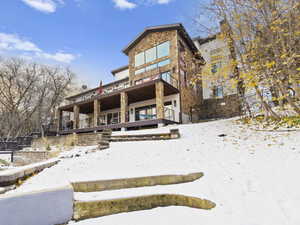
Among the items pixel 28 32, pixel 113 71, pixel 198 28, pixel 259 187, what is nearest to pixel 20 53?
pixel 28 32

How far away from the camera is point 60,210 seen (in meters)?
2.17

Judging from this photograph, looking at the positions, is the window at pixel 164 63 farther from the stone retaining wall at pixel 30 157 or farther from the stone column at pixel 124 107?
the stone retaining wall at pixel 30 157

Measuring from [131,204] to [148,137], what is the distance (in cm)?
519

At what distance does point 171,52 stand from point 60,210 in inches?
551

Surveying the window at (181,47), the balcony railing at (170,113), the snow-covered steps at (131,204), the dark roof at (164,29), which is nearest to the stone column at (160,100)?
the balcony railing at (170,113)

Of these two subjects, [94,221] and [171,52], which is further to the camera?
[171,52]

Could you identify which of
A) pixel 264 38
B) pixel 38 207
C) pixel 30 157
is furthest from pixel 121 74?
pixel 38 207

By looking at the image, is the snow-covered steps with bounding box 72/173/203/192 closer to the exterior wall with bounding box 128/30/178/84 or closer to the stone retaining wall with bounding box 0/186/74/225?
the stone retaining wall with bounding box 0/186/74/225

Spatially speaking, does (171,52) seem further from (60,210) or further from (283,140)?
(60,210)

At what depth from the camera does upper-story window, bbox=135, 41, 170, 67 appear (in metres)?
14.6

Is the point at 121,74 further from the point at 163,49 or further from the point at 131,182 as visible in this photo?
the point at 131,182

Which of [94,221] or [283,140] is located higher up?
[283,140]

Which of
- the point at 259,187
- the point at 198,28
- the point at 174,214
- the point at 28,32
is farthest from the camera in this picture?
the point at 28,32

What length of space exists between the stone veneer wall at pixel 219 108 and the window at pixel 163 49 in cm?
655
